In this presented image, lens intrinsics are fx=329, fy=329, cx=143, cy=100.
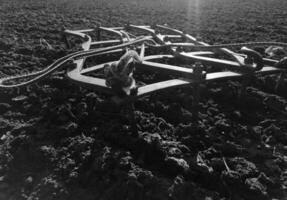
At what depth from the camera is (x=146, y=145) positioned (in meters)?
3.22

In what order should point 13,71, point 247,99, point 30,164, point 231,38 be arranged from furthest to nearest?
point 231,38, point 13,71, point 247,99, point 30,164

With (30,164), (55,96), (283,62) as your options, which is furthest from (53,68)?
(283,62)

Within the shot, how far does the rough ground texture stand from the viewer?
2.74 metres

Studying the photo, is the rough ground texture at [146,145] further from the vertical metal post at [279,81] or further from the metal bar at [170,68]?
the metal bar at [170,68]

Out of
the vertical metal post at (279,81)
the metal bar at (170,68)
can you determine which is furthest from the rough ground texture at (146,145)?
the metal bar at (170,68)

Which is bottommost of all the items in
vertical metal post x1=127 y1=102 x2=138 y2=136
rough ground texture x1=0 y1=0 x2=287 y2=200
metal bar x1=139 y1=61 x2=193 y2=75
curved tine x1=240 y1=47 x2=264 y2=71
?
rough ground texture x1=0 y1=0 x2=287 y2=200

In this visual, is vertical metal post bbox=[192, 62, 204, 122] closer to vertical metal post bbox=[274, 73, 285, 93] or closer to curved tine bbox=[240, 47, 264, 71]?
curved tine bbox=[240, 47, 264, 71]

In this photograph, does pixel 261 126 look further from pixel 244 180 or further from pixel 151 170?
pixel 151 170

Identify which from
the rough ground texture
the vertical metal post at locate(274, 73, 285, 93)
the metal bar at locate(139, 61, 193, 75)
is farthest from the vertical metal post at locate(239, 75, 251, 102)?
the metal bar at locate(139, 61, 193, 75)

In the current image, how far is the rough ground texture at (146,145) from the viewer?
2744 millimetres

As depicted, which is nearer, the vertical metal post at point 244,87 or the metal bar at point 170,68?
the metal bar at point 170,68

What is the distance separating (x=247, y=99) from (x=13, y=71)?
3631 mm

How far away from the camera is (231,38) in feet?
25.2

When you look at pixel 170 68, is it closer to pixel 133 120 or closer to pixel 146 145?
pixel 133 120
